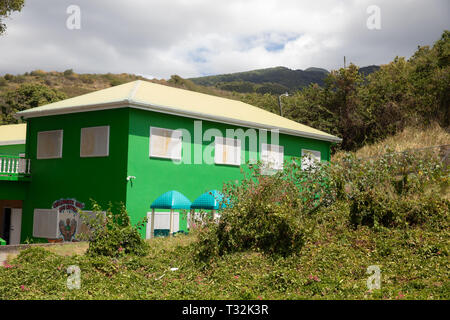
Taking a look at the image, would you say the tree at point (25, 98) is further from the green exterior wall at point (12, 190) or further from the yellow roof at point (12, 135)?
the green exterior wall at point (12, 190)

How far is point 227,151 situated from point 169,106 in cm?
369

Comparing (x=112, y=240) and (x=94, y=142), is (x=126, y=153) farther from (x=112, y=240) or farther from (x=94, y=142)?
(x=112, y=240)

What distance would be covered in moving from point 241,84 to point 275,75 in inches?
773

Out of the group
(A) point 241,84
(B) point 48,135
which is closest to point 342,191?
(B) point 48,135

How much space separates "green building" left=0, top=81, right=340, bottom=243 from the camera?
717 inches

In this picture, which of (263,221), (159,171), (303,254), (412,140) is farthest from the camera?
(412,140)

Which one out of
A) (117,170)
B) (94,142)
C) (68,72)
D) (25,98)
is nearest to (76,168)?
(94,142)

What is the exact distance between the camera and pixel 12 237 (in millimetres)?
24109

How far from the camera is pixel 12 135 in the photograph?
2753 cm

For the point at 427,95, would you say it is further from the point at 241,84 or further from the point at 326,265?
the point at 241,84

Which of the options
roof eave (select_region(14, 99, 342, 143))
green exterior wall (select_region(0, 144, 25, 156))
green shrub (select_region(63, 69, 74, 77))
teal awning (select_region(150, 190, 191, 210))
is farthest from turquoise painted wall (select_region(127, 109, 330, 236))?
green shrub (select_region(63, 69, 74, 77))

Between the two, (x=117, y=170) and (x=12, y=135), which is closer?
(x=117, y=170)

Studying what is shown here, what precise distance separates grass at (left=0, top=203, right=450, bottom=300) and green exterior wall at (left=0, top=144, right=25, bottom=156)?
50.3 ft

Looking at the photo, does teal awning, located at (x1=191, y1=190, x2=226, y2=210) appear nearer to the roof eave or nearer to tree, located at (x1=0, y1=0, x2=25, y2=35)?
the roof eave
